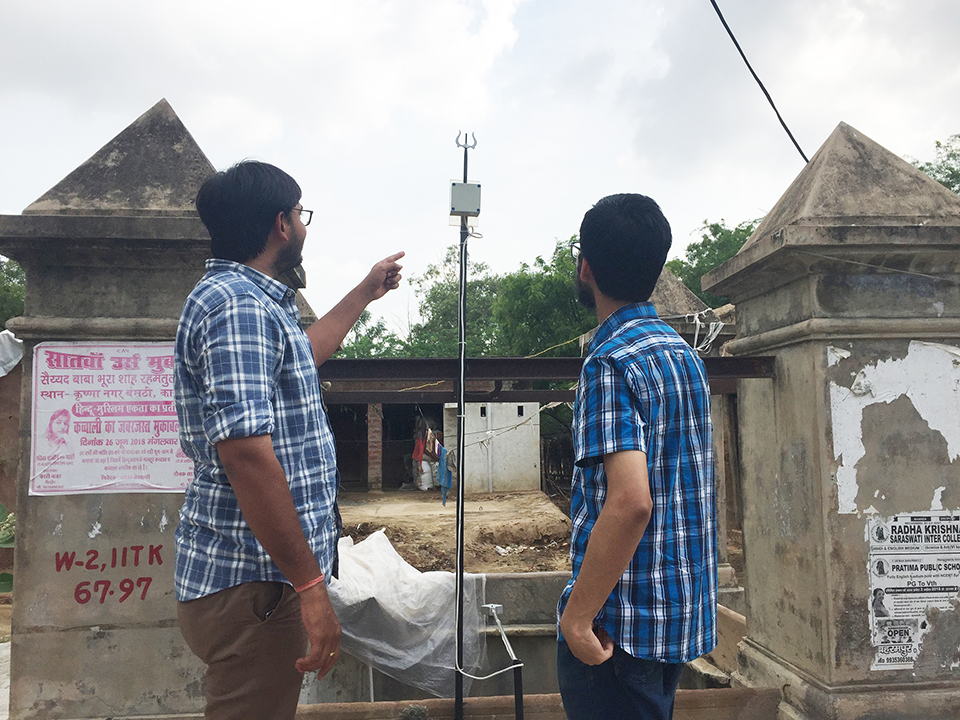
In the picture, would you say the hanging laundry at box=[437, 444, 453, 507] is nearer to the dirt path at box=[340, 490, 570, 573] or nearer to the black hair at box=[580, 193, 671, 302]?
the dirt path at box=[340, 490, 570, 573]

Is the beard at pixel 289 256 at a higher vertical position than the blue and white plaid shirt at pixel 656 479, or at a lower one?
higher

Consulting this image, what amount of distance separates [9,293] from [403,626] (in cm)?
1748

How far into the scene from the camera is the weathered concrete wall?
17.3m

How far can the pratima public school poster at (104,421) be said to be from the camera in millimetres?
2688

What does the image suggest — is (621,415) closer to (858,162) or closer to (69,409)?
(69,409)

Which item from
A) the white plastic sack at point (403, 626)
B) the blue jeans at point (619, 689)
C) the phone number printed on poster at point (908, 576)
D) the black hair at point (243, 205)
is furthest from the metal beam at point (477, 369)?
the white plastic sack at point (403, 626)

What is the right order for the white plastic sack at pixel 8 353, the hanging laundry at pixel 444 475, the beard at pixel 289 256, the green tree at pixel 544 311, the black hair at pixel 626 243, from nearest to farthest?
the black hair at pixel 626 243 < the beard at pixel 289 256 < the white plastic sack at pixel 8 353 < the hanging laundry at pixel 444 475 < the green tree at pixel 544 311

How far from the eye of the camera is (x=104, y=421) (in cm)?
272

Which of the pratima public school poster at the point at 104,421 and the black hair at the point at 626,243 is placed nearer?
the black hair at the point at 626,243

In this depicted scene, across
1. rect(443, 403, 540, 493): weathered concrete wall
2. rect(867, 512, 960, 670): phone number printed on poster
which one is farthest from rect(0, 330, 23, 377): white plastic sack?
rect(443, 403, 540, 493): weathered concrete wall

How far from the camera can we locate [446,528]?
39.4ft

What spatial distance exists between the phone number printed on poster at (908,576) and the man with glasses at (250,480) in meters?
2.46

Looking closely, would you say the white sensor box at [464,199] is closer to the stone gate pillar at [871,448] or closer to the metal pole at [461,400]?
the metal pole at [461,400]

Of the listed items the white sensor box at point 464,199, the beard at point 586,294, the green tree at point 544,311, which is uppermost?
the green tree at point 544,311
